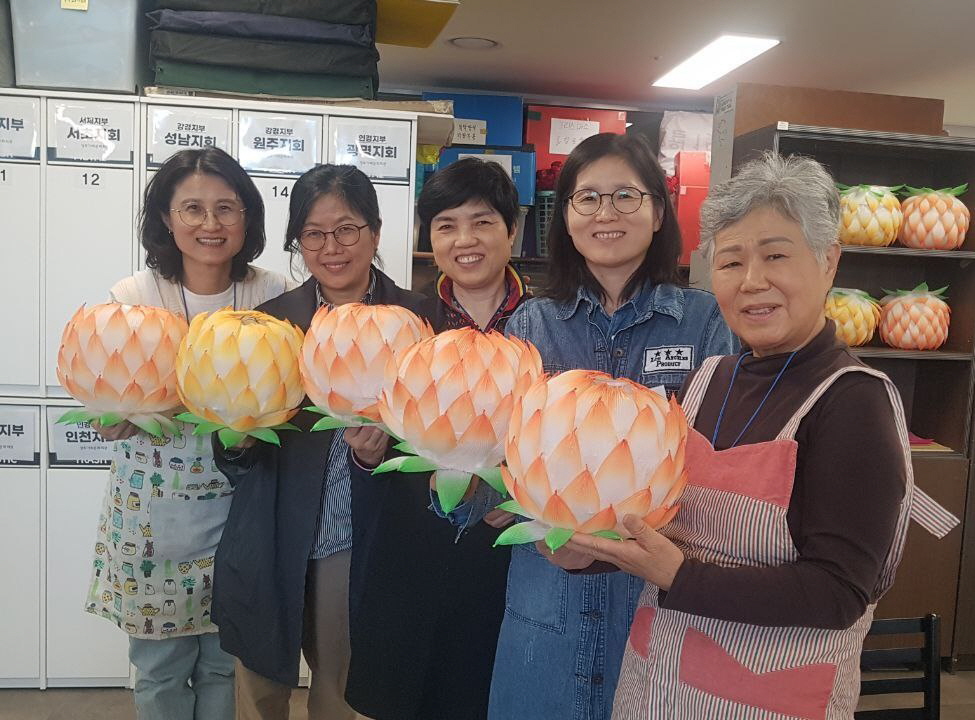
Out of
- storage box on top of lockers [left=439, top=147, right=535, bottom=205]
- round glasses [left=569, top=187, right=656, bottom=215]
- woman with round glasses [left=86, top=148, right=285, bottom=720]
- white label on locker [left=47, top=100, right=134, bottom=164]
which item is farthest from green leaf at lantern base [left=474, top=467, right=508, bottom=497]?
storage box on top of lockers [left=439, top=147, right=535, bottom=205]

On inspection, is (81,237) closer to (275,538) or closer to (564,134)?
(275,538)

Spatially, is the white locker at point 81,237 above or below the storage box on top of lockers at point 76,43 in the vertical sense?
below

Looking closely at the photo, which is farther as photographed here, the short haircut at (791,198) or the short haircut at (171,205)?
the short haircut at (171,205)

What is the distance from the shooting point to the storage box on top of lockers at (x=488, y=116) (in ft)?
19.6

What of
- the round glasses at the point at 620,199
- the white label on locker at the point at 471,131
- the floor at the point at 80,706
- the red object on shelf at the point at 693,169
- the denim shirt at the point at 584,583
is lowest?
the floor at the point at 80,706

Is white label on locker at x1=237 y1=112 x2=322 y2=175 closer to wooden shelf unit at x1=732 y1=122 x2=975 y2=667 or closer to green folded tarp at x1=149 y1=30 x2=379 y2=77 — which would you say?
green folded tarp at x1=149 y1=30 x2=379 y2=77

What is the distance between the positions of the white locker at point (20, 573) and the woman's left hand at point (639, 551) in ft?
8.45

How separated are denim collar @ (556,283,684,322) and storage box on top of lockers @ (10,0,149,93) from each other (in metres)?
2.12

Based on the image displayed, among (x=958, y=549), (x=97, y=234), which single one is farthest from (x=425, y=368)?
(x=958, y=549)

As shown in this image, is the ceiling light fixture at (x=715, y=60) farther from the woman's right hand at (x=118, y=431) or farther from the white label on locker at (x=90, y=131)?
the woman's right hand at (x=118, y=431)

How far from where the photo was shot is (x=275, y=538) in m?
1.55

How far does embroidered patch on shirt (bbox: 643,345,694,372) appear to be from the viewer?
123 cm

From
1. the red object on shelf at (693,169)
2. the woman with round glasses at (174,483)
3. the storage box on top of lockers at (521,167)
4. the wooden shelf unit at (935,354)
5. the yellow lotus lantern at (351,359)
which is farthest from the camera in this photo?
the red object on shelf at (693,169)

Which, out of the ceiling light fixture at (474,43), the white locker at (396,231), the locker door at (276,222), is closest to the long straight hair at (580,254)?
the white locker at (396,231)
